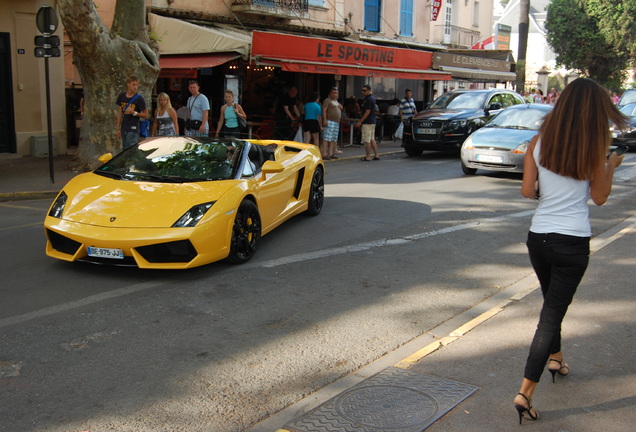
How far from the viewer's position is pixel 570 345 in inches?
187

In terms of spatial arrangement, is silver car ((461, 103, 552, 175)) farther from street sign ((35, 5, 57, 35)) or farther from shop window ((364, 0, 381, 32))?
shop window ((364, 0, 381, 32))

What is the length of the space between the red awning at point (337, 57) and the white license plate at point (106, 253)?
10.8 meters

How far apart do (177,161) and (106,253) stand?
165cm

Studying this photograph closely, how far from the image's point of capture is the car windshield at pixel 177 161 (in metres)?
6.99

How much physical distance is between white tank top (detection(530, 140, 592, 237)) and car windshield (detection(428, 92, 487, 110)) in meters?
15.7

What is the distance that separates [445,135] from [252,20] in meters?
7.47

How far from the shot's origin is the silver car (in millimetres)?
13375

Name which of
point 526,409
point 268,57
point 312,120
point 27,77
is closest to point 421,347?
point 526,409

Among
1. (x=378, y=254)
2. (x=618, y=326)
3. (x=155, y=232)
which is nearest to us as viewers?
(x=618, y=326)

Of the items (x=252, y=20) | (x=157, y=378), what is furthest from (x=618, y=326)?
(x=252, y=20)

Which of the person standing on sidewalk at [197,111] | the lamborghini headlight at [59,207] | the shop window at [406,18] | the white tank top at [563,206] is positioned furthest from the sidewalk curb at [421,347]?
the shop window at [406,18]

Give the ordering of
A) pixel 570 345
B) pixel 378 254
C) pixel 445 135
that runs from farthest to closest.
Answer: pixel 445 135, pixel 378 254, pixel 570 345

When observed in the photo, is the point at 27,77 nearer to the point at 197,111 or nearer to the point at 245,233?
the point at 197,111

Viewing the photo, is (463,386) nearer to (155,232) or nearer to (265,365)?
(265,365)
